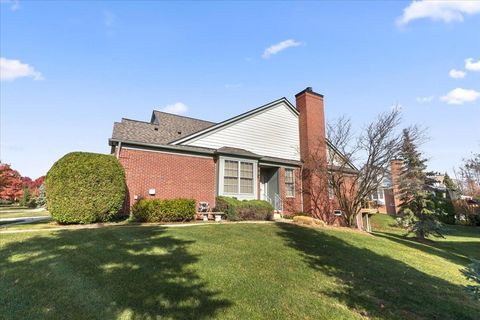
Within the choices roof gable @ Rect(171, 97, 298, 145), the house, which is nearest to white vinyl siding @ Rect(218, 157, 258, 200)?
the house

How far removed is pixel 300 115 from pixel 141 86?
34.7 feet

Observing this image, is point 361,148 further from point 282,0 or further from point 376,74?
point 282,0

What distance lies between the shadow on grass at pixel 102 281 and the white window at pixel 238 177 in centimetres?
747

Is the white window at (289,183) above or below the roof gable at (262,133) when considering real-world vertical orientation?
below

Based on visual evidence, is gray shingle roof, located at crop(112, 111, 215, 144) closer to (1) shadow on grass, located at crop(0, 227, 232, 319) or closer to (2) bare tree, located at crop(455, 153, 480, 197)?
(1) shadow on grass, located at crop(0, 227, 232, 319)

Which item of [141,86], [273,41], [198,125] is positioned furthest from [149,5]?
[198,125]

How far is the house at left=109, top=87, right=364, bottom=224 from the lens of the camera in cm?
1220

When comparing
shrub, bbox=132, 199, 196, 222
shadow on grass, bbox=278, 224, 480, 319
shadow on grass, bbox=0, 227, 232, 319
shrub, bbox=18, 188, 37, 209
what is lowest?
shadow on grass, bbox=278, 224, 480, 319

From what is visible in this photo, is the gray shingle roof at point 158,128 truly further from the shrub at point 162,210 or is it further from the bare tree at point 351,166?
the bare tree at point 351,166

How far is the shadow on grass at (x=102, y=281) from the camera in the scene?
11.3 ft

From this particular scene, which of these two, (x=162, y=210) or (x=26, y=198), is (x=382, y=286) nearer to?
(x=162, y=210)

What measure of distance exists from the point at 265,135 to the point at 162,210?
332 inches

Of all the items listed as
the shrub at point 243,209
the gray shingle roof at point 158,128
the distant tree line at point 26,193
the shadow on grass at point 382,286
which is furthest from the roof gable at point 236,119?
the distant tree line at point 26,193

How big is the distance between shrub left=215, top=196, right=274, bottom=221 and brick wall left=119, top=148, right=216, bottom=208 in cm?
107
